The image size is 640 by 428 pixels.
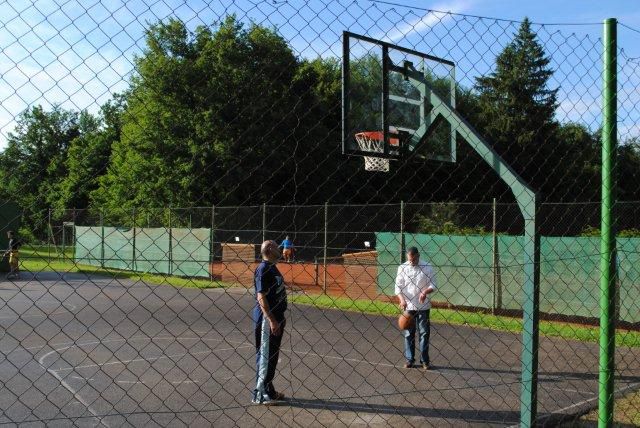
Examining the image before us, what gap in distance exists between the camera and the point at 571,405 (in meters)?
7.02

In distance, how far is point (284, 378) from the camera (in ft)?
27.2

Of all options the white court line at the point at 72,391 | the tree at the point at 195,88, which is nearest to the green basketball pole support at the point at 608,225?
the tree at the point at 195,88

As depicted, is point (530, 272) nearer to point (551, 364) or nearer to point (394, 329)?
point (551, 364)

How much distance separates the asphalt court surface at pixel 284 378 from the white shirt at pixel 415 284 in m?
0.86

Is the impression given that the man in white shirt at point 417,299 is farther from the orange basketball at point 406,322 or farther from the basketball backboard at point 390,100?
the basketball backboard at point 390,100

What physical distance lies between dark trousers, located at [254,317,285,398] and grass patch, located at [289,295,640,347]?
3.19 meters

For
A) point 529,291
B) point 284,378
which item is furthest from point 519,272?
point 529,291

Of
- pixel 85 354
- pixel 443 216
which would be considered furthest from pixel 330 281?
pixel 85 354

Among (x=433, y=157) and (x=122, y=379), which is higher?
(x=433, y=157)

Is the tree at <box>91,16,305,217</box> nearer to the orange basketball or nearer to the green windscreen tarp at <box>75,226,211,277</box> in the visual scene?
the orange basketball

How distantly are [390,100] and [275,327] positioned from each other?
2.69 meters

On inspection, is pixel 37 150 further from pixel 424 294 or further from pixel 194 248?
pixel 194 248

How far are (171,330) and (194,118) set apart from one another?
8506 millimetres

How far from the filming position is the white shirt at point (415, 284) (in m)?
9.26
